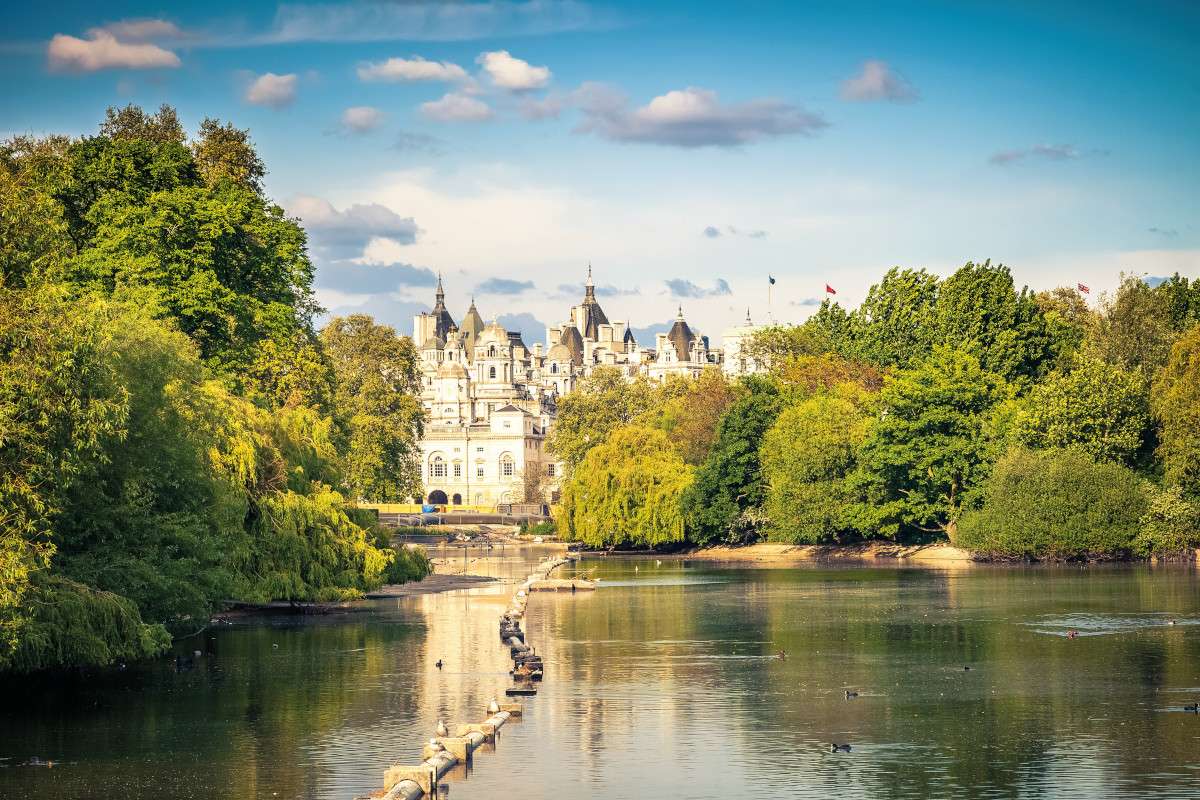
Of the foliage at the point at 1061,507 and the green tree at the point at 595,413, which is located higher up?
the green tree at the point at 595,413

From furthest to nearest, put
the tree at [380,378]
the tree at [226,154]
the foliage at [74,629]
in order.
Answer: the tree at [380,378] < the tree at [226,154] < the foliage at [74,629]

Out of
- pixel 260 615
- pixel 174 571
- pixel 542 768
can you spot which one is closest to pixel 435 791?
pixel 542 768

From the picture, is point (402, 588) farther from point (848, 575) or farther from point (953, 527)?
point (953, 527)

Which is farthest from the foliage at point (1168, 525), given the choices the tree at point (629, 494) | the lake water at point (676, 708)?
the tree at point (629, 494)

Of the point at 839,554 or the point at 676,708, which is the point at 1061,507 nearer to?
the point at 839,554

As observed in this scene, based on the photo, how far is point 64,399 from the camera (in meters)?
28.3

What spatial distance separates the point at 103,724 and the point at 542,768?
29.2 ft

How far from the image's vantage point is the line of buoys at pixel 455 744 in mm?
22058

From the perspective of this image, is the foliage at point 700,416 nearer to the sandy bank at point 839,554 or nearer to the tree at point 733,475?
the tree at point 733,475

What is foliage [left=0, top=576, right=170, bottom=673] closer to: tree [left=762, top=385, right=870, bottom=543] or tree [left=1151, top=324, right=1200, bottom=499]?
tree [left=1151, top=324, right=1200, bottom=499]

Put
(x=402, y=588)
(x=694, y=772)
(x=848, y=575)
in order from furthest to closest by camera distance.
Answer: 1. (x=848, y=575)
2. (x=402, y=588)
3. (x=694, y=772)

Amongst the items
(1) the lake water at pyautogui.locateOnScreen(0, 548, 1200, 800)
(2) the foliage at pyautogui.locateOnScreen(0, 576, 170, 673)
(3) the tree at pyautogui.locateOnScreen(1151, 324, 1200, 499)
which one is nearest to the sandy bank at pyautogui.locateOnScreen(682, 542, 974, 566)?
(3) the tree at pyautogui.locateOnScreen(1151, 324, 1200, 499)

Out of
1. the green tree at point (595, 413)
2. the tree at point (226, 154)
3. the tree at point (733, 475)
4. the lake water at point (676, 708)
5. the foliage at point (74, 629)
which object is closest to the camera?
the lake water at point (676, 708)

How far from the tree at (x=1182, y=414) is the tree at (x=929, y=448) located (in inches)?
398
